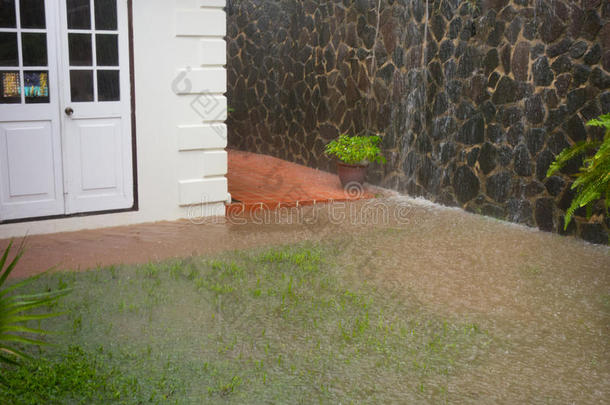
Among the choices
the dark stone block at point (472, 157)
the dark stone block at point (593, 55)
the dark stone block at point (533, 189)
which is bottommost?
the dark stone block at point (533, 189)

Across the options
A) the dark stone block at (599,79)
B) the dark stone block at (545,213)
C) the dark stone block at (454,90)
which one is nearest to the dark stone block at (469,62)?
the dark stone block at (454,90)

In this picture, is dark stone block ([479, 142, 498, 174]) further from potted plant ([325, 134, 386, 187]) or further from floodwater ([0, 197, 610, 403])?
potted plant ([325, 134, 386, 187])

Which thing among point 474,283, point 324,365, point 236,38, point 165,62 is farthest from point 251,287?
point 236,38

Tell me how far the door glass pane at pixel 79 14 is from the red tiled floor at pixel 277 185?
2691 millimetres

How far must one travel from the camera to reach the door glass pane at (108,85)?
7258mm

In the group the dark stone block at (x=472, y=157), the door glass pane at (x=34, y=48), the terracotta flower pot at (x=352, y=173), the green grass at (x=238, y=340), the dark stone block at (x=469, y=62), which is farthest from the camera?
the terracotta flower pot at (x=352, y=173)

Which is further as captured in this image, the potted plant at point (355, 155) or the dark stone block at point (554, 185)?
the potted plant at point (355, 155)

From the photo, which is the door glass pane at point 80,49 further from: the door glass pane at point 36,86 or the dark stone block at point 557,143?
the dark stone block at point 557,143

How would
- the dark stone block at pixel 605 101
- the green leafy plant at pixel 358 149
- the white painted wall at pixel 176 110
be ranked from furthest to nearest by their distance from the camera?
the green leafy plant at pixel 358 149, the white painted wall at pixel 176 110, the dark stone block at pixel 605 101

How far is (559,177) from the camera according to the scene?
7.41m

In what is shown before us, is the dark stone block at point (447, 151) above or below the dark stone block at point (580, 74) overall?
below

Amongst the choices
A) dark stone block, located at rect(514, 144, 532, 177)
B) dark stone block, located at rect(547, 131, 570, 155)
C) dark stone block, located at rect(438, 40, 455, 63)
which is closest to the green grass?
dark stone block, located at rect(514, 144, 532, 177)

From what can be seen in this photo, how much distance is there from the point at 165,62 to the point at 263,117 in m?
5.20

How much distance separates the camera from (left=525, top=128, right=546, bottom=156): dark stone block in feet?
24.8
